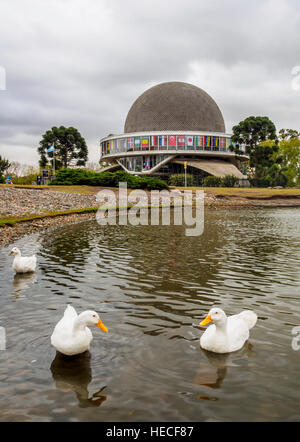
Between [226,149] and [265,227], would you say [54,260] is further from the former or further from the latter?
[226,149]

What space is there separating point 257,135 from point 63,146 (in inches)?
1650

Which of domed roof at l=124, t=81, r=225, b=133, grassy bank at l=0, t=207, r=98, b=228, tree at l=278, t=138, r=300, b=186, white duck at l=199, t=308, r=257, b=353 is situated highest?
domed roof at l=124, t=81, r=225, b=133

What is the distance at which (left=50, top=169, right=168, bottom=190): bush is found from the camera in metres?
44.3

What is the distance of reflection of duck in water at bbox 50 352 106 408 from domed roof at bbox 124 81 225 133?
75.3 meters

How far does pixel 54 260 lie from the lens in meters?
10.9

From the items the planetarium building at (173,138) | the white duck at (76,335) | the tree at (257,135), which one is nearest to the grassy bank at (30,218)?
the white duck at (76,335)

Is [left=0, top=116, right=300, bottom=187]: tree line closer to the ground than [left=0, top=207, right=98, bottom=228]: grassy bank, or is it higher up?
higher up

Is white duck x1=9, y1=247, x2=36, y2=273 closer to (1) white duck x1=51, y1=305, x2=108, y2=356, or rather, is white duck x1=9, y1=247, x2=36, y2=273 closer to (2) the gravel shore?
(1) white duck x1=51, y1=305, x2=108, y2=356

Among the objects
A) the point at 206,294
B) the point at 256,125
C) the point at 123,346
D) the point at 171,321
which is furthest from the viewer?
the point at 256,125

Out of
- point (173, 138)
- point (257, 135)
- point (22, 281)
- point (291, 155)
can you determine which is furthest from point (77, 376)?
point (291, 155)

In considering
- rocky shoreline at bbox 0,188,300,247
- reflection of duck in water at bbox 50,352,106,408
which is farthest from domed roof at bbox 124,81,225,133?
reflection of duck in water at bbox 50,352,106,408

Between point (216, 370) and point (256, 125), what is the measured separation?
214 feet

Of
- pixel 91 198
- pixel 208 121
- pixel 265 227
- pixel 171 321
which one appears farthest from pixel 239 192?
pixel 171 321

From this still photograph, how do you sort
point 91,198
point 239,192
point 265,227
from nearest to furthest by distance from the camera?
point 265,227 → point 91,198 → point 239,192
